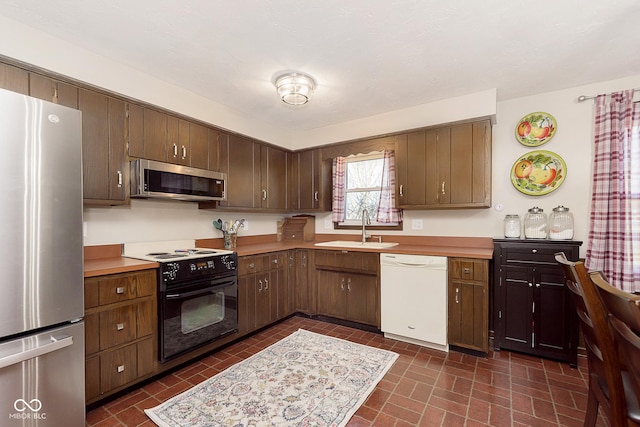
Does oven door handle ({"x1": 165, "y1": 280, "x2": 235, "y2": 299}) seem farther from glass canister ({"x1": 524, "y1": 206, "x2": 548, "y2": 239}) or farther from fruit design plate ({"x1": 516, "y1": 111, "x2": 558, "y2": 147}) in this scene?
fruit design plate ({"x1": 516, "y1": 111, "x2": 558, "y2": 147})

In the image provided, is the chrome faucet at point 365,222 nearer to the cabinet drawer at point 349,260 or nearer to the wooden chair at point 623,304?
the cabinet drawer at point 349,260

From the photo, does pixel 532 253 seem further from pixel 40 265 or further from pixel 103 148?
pixel 103 148

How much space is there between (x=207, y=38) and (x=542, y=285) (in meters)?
3.30

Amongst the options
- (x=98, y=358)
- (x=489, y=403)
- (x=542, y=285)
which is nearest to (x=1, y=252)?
(x=98, y=358)

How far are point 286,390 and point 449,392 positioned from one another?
1155 mm

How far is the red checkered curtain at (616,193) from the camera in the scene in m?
2.47

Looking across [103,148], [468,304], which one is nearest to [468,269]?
[468,304]

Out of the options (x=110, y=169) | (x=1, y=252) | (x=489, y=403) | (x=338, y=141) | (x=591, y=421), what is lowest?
(x=489, y=403)

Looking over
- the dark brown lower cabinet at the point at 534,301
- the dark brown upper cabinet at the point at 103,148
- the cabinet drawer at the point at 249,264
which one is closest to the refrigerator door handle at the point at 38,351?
the dark brown upper cabinet at the point at 103,148

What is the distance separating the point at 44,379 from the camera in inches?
57.6

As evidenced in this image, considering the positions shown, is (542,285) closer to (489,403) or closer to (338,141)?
(489,403)

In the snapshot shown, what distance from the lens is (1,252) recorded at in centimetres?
132

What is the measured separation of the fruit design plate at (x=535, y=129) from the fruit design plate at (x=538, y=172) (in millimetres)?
119

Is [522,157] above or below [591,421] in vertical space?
above
